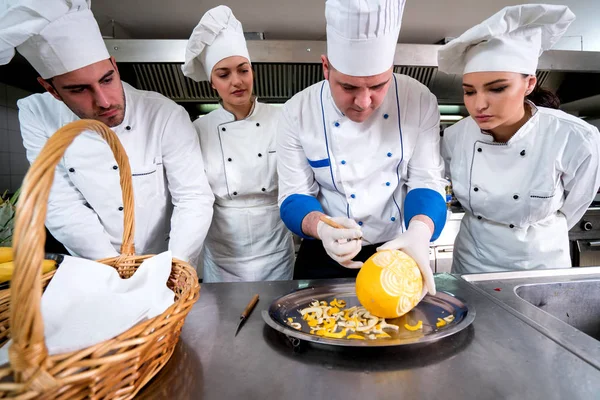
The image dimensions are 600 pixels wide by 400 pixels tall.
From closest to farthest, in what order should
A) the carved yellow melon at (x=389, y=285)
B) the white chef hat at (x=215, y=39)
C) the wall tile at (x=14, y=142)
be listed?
the carved yellow melon at (x=389, y=285), the white chef hat at (x=215, y=39), the wall tile at (x=14, y=142)

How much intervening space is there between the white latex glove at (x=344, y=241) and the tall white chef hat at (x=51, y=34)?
1.04 m

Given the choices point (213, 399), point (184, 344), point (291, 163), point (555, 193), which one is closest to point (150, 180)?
point (291, 163)

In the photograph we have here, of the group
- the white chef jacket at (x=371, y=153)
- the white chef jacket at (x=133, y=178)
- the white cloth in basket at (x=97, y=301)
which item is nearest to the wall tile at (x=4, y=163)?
the white chef jacket at (x=133, y=178)

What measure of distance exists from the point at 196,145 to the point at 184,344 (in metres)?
0.99

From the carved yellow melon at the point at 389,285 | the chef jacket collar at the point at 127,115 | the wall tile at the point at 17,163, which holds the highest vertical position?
the wall tile at the point at 17,163

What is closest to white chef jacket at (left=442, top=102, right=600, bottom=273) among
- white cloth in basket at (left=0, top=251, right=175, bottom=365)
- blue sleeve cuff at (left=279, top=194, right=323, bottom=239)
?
blue sleeve cuff at (left=279, top=194, right=323, bottom=239)

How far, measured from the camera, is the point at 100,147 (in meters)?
1.50

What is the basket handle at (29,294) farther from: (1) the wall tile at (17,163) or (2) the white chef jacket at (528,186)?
(1) the wall tile at (17,163)

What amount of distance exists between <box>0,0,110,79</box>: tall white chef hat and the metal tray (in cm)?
109

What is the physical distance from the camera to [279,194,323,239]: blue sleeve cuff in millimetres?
1404

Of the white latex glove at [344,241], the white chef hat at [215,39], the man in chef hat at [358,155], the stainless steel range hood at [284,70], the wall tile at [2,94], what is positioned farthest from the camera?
the wall tile at [2,94]

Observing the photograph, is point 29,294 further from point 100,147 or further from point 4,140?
point 4,140

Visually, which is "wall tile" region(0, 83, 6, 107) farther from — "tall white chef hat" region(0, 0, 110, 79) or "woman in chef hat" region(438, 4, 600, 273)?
"woman in chef hat" region(438, 4, 600, 273)

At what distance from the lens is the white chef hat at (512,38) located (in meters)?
1.32
